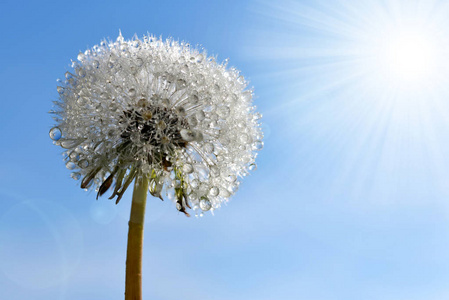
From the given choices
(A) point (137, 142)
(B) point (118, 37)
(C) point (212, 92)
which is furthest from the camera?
(B) point (118, 37)

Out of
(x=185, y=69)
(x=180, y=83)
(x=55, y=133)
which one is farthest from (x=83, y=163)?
(x=185, y=69)

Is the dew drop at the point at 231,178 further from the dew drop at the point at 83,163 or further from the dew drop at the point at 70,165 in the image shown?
the dew drop at the point at 70,165

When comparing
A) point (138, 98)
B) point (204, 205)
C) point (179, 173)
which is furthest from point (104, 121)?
point (204, 205)

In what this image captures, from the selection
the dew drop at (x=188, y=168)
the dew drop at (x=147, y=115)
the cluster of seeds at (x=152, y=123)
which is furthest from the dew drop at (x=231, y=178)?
the dew drop at (x=147, y=115)

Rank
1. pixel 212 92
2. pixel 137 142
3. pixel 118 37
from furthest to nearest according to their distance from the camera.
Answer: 1. pixel 118 37
2. pixel 212 92
3. pixel 137 142

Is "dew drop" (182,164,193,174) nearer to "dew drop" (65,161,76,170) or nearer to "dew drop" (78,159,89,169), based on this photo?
"dew drop" (78,159,89,169)

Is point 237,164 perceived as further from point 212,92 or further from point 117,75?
point 117,75

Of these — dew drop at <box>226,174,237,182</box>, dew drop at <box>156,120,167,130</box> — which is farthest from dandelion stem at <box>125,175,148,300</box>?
dew drop at <box>226,174,237,182</box>
